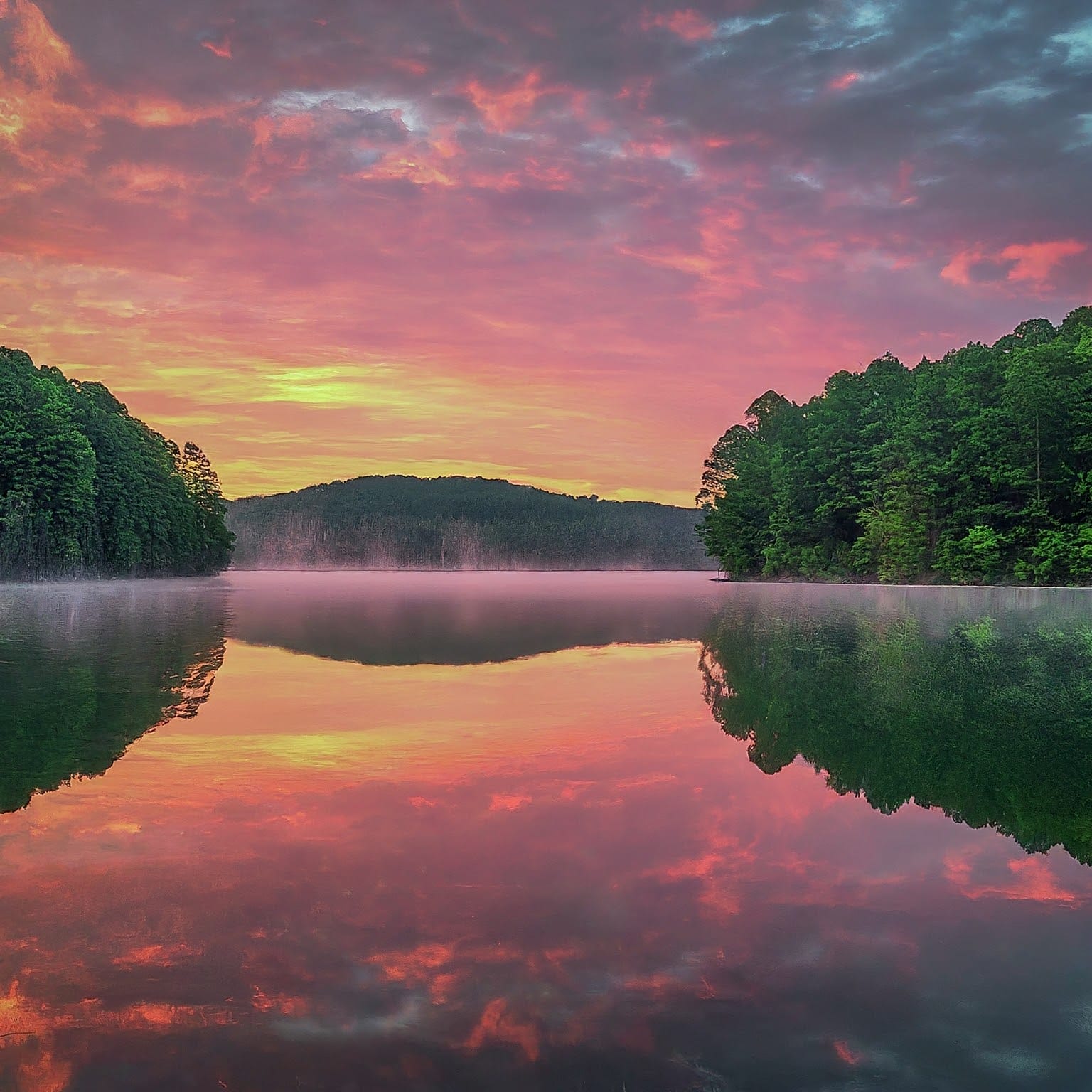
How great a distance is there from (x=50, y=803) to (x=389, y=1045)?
561cm

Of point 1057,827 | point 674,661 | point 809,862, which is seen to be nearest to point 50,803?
point 809,862

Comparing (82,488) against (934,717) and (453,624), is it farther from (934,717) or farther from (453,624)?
(934,717)

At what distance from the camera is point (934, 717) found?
1424 centimetres

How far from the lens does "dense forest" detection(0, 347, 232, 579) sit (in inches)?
3305

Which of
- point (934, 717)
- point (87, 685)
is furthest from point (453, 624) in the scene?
point (934, 717)

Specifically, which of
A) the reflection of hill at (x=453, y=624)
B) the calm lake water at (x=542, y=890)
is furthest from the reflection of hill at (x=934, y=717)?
the reflection of hill at (x=453, y=624)

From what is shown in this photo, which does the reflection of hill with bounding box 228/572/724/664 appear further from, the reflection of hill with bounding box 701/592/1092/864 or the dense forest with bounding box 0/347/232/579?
the dense forest with bounding box 0/347/232/579

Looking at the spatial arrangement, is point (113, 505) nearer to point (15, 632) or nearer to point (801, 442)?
point (801, 442)

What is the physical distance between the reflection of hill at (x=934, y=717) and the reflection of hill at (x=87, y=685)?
7429mm

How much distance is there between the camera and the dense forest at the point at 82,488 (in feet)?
275

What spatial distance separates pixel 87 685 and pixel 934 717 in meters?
13.3

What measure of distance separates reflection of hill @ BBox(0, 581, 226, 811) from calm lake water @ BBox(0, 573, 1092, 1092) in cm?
14

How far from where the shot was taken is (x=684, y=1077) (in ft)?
14.4

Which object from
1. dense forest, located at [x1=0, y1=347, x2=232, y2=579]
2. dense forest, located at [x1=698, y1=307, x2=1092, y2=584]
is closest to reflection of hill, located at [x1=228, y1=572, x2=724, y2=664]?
dense forest, located at [x1=698, y1=307, x2=1092, y2=584]
